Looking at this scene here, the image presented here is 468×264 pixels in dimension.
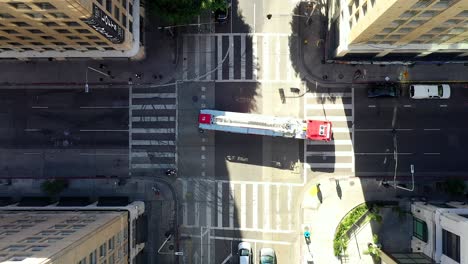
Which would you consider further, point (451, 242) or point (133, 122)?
point (133, 122)

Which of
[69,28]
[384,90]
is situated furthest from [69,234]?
[384,90]

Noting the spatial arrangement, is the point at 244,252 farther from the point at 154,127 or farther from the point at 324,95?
the point at 324,95

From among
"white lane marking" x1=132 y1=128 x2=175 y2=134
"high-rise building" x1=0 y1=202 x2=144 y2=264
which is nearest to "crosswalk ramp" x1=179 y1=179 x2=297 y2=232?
"white lane marking" x1=132 y1=128 x2=175 y2=134

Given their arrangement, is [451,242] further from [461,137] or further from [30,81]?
[30,81]

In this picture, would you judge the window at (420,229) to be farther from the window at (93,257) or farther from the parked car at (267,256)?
the window at (93,257)

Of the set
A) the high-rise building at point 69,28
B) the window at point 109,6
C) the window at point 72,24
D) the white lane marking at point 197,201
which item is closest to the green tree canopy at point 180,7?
the high-rise building at point 69,28

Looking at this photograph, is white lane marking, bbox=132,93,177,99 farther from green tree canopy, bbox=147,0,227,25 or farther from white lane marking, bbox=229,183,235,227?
white lane marking, bbox=229,183,235,227

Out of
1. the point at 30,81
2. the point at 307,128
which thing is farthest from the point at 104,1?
the point at 307,128
